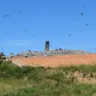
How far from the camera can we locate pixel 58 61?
3106 centimetres

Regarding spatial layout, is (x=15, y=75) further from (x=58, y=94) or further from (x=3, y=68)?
(x=58, y=94)

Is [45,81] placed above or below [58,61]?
below

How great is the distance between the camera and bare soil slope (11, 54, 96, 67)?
98.5 feet

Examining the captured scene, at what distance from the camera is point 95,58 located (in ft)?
102

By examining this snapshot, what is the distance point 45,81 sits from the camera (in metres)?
22.6

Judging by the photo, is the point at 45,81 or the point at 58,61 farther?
the point at 58,61

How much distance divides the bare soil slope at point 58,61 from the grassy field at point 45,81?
188cm

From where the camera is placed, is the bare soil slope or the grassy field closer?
the grassy field

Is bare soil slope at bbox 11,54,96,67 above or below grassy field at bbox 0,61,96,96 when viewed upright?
above

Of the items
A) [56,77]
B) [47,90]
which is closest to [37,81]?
[56,77]

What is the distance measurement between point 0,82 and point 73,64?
7.25 metres

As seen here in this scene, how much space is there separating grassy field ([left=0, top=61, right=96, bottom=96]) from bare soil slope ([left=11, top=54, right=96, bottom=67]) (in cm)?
188

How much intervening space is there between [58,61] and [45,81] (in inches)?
337

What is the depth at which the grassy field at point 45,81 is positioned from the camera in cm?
1783
